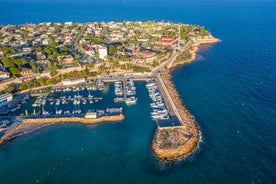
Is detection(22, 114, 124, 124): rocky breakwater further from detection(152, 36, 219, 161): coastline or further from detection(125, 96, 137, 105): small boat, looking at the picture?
→ detection(152, 36, 219, 161): coastline

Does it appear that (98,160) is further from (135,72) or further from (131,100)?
(135,72)

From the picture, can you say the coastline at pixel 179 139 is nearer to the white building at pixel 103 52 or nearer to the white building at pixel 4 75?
the white building at pixel 103 52

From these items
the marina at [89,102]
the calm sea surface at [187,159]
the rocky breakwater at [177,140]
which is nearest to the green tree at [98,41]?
the marina at [89,102]

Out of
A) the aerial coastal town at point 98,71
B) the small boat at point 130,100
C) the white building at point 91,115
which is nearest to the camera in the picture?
the aerial coastal town at point 98,71

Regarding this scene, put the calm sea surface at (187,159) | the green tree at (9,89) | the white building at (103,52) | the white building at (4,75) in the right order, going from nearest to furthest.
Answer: the calm sea surface at (187,159) → the green tree at (9,89) → the white building at (4,75) → the white building at (103,52)

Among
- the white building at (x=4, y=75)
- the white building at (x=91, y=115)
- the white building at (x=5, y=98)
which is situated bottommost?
the white building at (x=91, y=115)

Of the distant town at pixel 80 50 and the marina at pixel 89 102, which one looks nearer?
the marina at pixel 89 102

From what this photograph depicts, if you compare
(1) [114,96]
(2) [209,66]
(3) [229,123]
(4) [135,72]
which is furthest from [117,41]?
(3) [229,123]

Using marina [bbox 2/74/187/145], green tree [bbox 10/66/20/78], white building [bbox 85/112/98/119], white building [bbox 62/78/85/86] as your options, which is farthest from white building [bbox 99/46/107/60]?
white building [bbox 85/112/98/119]

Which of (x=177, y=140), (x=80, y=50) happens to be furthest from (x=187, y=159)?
(x=80, y=50)
